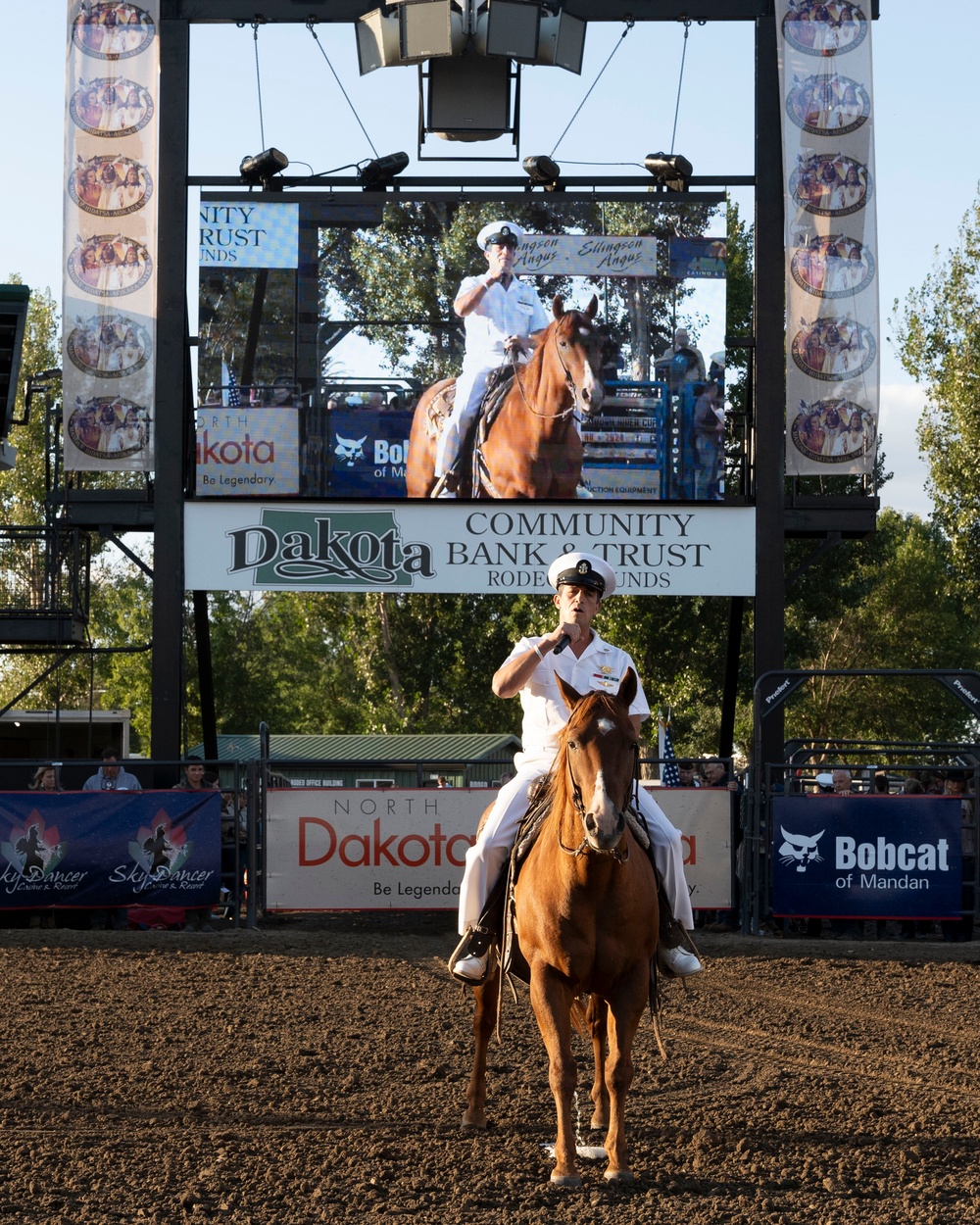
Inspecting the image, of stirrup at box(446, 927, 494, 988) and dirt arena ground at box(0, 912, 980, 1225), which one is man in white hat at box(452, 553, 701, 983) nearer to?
stirrup at box(446, 927, 494, 988)

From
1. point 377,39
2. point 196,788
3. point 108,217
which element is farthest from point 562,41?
point 196,788

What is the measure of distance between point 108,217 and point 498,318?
4853 millimetres

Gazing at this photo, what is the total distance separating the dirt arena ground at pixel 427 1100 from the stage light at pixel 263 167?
964 centimetres

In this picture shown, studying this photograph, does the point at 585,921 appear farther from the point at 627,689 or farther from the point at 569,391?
the point at 569,391

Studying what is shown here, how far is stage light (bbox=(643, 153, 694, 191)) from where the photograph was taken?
61.3 feet

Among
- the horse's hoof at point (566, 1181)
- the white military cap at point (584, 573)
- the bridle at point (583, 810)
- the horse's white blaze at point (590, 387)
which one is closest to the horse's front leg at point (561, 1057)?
the horse's hoof at point (566, 1181)

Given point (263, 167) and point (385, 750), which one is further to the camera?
point (385, 750)

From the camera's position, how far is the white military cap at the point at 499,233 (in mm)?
18672

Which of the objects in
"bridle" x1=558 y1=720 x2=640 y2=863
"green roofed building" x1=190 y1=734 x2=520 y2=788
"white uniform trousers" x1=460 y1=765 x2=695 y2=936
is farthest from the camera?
"green roofed building" x1=190 y1=734 x2=520 y2=788

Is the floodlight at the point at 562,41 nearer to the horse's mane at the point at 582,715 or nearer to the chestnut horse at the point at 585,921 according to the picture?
the chestnut horse at the point at 585,921

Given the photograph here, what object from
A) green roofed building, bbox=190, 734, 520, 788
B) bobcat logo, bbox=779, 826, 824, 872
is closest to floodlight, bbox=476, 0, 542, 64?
bobcat logo, bbox=779, 826, 824, 872

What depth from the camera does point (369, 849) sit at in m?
16.4

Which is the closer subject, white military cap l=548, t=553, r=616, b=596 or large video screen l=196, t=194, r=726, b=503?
white military cap l=548, t=553, r=616, b=596

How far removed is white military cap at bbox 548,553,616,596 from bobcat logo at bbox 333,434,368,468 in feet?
38.0
